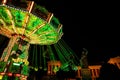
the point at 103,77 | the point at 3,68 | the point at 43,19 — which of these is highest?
the point at 43,19

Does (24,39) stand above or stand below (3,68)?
above

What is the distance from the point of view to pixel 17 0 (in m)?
11.7

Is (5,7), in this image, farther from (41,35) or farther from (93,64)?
(93,64)

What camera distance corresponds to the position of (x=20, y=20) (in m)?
12.7

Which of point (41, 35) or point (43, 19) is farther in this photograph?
point (41, 35)

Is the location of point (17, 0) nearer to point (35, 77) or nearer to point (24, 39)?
→ point (24, 39)

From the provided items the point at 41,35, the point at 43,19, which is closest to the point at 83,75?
the point at 41,35

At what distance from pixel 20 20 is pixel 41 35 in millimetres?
2459

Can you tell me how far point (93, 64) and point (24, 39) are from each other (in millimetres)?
11653

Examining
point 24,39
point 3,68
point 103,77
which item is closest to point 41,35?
point 24,39

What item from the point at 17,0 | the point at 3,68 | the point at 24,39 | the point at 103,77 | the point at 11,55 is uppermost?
the point at 17,0

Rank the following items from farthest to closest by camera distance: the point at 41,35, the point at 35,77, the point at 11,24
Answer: the point at 35,77 → the point at 41,35 → the point at 11,24

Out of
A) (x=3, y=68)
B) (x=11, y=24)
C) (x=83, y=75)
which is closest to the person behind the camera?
(x=3, y=68)

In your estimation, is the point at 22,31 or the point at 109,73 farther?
the point at 22,31
